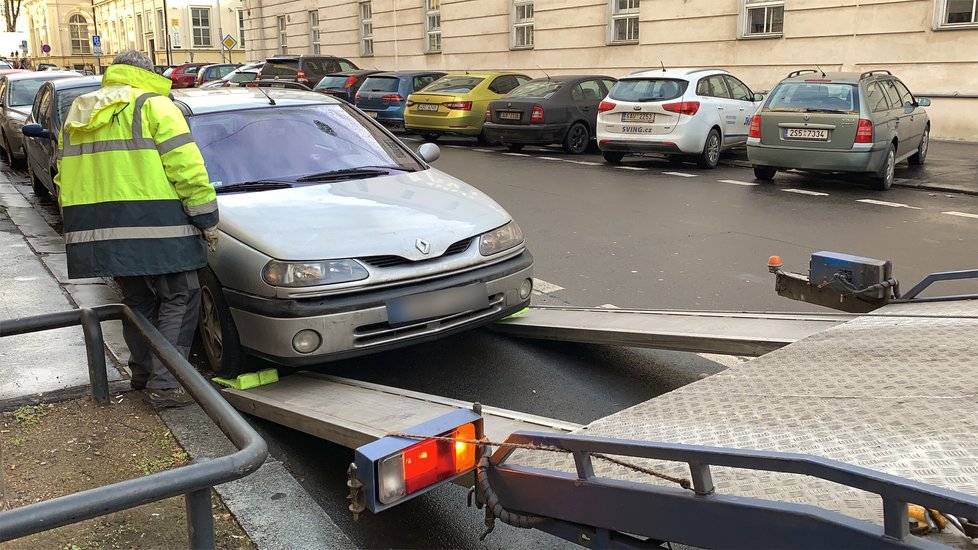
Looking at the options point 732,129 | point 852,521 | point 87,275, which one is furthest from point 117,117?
point 732,129

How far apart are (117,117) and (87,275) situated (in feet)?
2.38

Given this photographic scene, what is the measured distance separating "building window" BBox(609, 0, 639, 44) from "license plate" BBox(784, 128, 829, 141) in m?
13.1

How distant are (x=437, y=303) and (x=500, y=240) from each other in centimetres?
64

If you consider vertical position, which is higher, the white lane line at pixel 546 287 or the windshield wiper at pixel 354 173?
the windshield wiper at pixel 354 173

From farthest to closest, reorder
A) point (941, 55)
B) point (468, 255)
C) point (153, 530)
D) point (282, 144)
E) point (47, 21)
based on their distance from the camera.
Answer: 1. point (47, 21)
2. point (941, 55)
3. point (282, 144)
4. point (468, 255)
5. point (153, 530)

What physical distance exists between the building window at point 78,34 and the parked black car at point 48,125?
86.1 meters

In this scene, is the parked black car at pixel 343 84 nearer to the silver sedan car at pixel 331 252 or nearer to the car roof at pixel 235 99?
the car roof at pixel 235 99

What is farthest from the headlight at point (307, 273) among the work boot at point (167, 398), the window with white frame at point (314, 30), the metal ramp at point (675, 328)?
the window with white frame at point (314, 30)

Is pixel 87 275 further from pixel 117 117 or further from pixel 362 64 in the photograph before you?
pixel 362 64

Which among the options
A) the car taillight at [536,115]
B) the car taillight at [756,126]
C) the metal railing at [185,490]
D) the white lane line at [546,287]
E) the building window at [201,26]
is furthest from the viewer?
the building window at [201,26]

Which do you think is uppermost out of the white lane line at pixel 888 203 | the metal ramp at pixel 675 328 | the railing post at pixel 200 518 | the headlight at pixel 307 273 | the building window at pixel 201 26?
the building window at pixel 201 26

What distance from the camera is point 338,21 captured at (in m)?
38.9

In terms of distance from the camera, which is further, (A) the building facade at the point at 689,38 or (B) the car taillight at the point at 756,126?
(A) the building facade at the point at 689,38

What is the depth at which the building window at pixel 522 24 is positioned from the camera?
92.7 feet
